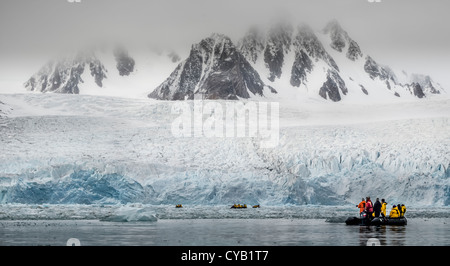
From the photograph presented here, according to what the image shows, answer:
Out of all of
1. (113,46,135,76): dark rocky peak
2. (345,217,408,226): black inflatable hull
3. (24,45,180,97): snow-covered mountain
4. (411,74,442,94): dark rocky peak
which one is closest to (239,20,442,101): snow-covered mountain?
(411,74,442,94): dark rocky peak

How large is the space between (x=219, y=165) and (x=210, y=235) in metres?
20.5

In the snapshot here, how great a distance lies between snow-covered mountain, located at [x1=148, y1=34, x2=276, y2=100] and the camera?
297ft

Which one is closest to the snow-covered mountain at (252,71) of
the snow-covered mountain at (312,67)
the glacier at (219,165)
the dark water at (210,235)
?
the snow-covered mountain at (312,67)

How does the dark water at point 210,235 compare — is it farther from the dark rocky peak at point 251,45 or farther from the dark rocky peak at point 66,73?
the dark rocky peak at point 66,73

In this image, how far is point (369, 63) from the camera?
114 metres

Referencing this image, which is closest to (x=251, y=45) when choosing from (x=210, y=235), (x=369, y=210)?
(x=369, y=210)

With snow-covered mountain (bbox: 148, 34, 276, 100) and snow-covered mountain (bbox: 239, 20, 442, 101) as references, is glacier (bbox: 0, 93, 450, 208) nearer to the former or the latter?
snow-covered mountain (bbox: 148, 34, 276, 100)

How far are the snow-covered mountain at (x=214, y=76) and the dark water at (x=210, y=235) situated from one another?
68.7 m

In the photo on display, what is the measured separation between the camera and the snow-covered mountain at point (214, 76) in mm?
90625

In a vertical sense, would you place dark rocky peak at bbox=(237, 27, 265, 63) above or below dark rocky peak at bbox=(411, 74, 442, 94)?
above

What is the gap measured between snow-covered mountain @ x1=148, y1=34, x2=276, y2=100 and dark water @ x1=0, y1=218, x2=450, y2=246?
68685 mm
